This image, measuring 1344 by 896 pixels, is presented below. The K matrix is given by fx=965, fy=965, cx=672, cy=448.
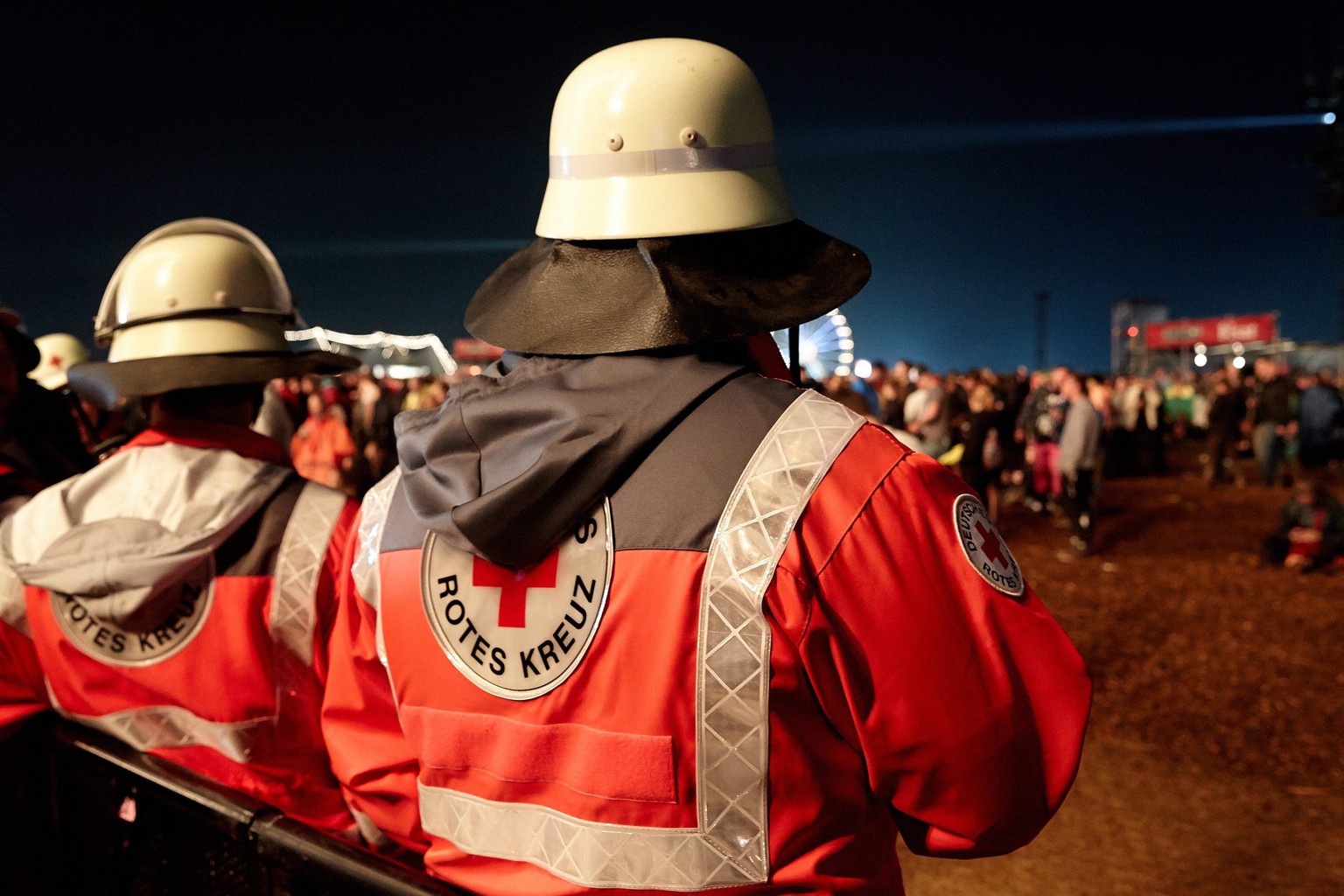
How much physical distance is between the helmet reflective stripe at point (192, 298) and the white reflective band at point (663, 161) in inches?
49.9

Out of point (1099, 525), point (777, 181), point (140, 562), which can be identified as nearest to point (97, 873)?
point (140, 562)

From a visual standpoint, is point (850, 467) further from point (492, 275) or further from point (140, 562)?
point (140, 562)

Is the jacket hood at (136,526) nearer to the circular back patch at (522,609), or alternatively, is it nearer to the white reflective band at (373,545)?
the white reflective band at (373,545)

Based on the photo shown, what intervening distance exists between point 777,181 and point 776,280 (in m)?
0.21

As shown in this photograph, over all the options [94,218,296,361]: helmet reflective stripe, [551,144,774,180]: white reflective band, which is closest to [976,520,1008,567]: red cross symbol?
[551,144,774,180]: white reflective band

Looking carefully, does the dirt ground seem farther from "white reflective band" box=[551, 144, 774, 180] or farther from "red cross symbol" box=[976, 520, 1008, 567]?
"white reflective band" box=[551, 144, 774, 180]

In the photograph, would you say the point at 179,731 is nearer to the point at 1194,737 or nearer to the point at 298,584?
the point at 298,584

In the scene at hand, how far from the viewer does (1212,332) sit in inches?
1364

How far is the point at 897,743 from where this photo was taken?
48.1 inches

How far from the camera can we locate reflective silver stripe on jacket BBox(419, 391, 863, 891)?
1.19m

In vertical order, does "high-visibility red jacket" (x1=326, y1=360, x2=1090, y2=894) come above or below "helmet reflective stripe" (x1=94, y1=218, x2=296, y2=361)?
below

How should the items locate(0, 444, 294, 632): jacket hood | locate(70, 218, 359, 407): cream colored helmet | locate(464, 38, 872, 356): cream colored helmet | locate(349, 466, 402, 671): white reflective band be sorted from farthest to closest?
locate(70, 218, 359, 407): cream colored helmet → locate(0, 444, 294, 632): jacket hood → locate(349, 466, 402, 671): white reflective band → locate(464, 38, 872, 356): cream colored helmet

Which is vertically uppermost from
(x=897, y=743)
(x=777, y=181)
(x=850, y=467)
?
(x=777, y=181)

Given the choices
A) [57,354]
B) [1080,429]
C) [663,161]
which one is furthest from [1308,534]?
[57,354]
